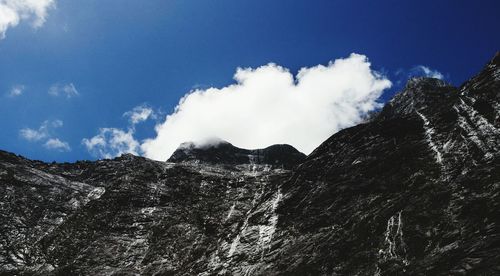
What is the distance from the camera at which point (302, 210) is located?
34.5m

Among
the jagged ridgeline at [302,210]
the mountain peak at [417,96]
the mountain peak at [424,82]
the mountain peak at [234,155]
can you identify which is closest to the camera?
the jagged ridgeline at [302,210]

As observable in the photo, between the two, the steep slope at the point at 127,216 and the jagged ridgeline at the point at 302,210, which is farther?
the steep slope at the point at 127,216

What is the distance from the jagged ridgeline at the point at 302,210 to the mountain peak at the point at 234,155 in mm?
24303

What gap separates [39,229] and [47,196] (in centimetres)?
604

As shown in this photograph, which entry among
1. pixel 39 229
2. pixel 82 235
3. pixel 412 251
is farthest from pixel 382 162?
pixel 39 229

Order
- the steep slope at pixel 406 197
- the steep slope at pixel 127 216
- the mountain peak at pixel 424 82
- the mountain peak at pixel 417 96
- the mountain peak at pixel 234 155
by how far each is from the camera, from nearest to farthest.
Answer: the steep slope at pixel 406 197
the steep slope at pixel 127 216
the mountain peak at pixel 417 96
the mountain peak at pixel 424 82
the mountain peak at pixel 234 155

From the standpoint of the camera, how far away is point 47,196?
43406 millimetres

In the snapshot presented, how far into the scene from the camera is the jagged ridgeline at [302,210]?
23.5 metres

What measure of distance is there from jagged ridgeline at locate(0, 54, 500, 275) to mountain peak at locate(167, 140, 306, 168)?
2430 centimetres

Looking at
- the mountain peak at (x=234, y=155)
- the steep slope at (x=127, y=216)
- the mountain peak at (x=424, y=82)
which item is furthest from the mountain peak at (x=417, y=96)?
the steep slope at (x=127, y=216)

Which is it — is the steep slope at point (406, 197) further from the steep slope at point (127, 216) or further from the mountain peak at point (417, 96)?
the mountain peak at point (417, 96)

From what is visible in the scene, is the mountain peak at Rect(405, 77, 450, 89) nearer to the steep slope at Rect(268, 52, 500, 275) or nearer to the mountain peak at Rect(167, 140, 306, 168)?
the mountain peak at Rect(167, 140, 306, 168)

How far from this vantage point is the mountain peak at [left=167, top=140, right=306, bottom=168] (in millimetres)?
76625

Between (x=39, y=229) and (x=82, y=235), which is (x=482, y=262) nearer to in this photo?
(x=82, y=235)
